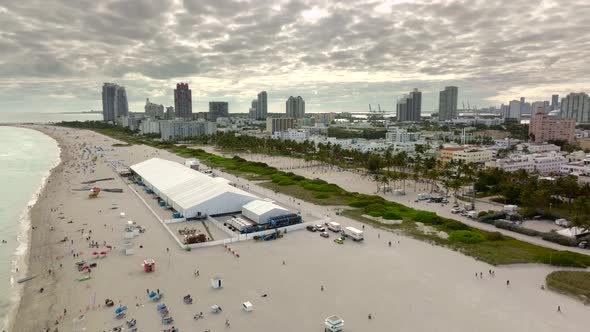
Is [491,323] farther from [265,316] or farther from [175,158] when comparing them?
[175,158]

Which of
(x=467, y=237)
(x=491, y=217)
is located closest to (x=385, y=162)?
(x=491, y=217)

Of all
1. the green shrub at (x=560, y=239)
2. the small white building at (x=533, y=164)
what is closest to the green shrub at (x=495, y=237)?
the green shrub at (x=560, y=239)

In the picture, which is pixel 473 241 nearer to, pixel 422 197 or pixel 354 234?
pixel 354 234

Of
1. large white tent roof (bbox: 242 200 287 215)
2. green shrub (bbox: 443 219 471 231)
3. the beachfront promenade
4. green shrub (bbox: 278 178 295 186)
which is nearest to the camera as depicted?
the beachfront promenade

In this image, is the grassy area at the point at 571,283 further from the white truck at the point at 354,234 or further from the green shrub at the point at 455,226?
the white truck at the point at 354,234

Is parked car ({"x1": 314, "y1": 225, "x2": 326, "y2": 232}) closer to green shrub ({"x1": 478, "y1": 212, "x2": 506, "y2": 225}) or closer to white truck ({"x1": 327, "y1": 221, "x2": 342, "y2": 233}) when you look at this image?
white truck ({"x1": 327, "y1": 221, "x2": 342, "y2": 233})

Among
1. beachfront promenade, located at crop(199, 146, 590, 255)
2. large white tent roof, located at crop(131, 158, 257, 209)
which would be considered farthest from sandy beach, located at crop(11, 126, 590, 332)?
beachfront promenade, located at crop(199, 146, 590, 255)
